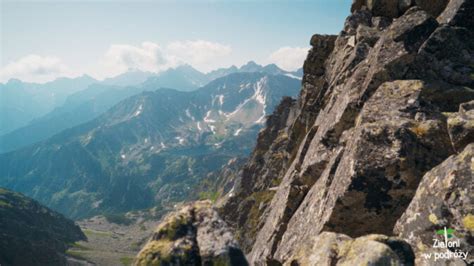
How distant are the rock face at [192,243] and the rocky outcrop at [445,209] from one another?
22.9 ft

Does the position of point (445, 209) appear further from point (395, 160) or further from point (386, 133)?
point (386, 133)

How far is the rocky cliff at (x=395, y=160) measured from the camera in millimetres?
13031

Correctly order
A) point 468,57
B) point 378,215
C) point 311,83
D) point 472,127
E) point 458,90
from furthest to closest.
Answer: point 311,83
point 468,57
point 458,90
point 378,215
point 472,127

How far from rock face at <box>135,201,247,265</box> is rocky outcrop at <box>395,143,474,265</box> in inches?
275

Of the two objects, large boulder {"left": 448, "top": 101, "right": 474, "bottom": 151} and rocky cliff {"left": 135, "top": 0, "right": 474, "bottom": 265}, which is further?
large boulder {"left": 448, "top": 101, "right": 474, "bottom": 151}

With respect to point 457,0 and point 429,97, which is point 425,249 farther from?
point 457,0

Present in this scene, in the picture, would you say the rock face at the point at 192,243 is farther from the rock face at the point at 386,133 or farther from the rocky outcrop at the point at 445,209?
the rocky outcrop at the point at 445,209

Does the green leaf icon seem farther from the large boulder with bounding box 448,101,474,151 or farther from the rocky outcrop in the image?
the large boulder with bounding box 448,101,474,151

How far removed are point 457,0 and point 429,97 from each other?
1044 cm

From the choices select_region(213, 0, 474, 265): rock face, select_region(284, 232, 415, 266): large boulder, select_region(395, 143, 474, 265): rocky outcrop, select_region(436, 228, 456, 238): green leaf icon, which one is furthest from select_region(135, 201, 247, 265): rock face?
select_region(436, 228, 456, 238): green leaf icon

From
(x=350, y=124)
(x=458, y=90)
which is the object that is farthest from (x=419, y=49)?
(x=350, y=124)

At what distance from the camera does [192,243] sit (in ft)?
44.9

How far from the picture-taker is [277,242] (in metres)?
27.9

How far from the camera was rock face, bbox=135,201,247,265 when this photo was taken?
42.5ft
